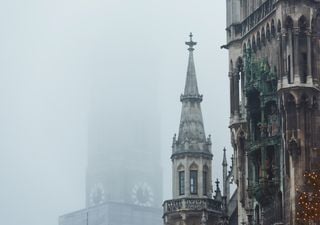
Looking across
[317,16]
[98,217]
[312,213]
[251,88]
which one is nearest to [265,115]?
[251,88]

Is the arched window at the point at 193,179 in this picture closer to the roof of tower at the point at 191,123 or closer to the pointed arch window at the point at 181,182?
the pointed arch window at the point at 181,182

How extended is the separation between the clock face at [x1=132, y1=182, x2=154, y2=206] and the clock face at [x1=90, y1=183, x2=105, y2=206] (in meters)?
5.20

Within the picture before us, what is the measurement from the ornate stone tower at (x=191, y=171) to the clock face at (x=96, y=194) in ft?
301

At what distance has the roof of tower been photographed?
87625 millimetres

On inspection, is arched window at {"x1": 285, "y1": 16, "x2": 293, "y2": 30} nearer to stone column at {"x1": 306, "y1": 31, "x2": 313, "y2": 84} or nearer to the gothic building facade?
the gothic building facade

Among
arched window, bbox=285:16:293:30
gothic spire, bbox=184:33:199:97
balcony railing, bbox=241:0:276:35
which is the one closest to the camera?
arched window, bbox=285:16:293:30

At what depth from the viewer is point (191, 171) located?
87.5 m

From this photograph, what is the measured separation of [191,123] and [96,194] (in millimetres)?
95110

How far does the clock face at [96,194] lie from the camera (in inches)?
7067

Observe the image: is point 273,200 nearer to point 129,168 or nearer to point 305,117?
point 305,117

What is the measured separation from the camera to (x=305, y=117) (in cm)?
6725

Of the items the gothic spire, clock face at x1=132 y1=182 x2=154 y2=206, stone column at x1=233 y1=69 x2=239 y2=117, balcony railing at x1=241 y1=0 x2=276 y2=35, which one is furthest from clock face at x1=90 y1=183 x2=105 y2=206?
balcony railing at x1=241 y1=0 x2=276 y2=35

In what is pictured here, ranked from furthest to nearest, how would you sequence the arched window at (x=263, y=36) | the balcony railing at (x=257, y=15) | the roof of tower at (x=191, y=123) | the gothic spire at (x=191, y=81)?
the gothic spire at (x=191, y=81)
the roof of tower at (x=191, y=123)
the arched window at (x=263, y=36)
the balcony railing at (x=257, y=15)

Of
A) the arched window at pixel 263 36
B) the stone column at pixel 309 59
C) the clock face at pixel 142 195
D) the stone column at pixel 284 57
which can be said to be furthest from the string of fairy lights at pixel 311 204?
the clock face at pixel 142 195
